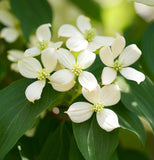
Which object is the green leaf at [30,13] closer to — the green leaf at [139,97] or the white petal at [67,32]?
the white petal at [67,32]

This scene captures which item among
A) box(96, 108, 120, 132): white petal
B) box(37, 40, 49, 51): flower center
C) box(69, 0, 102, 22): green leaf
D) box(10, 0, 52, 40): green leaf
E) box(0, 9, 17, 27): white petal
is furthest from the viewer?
box(69, 0, 102, 22): green leaf

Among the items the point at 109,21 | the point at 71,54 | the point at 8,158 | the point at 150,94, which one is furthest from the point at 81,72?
the point at 109,21

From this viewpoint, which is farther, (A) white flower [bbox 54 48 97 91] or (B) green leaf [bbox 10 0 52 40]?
(B) green leaf [bbox 10 0 52 40]

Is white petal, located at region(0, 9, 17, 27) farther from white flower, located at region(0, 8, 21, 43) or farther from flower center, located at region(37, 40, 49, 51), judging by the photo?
flower center, located at region(37, 40, 49, 51)

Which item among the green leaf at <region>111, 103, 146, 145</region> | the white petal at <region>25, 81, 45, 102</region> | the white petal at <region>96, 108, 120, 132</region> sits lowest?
the green leaf at <region>111, 103, 146, 145</region>

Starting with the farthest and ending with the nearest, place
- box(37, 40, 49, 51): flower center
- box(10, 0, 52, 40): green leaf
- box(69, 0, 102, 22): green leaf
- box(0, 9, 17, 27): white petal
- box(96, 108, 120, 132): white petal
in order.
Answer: box(69, 0, 102, 22): green leaf, box(0, 9, 17, 27): white petal, box(10, 0, 52, 40): green leaf, box(37, 40, 49, 51): flower center, box(96, 108, 120, 132): white petal

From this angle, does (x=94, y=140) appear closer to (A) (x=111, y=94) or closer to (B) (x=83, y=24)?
(A) (x=111, y=94)

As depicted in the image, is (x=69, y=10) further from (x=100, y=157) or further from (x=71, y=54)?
(x=100, y=157)

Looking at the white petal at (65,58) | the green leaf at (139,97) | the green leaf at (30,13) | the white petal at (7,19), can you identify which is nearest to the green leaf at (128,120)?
the green leaf at (139,97)

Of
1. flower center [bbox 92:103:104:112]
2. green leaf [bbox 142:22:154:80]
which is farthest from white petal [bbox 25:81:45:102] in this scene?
green leaf [bbox 142:22:154:80]
